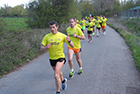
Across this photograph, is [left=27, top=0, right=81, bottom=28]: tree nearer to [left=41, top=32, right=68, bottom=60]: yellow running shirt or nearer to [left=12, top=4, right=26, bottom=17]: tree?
[left=12, top=4, right=26, bottom=17]: tree

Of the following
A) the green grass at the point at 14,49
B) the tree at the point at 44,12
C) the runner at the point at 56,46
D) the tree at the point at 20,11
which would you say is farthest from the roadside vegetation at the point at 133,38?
the tree at the point at 20,11

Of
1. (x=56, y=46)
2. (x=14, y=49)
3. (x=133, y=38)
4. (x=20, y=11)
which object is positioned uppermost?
(x=20, y=11)

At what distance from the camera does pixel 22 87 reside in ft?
15.4

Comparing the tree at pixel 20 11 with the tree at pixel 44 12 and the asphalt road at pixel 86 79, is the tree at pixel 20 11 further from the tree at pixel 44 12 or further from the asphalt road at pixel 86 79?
the asphalt road at pixel 86 79

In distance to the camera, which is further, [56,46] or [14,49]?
[14,49]

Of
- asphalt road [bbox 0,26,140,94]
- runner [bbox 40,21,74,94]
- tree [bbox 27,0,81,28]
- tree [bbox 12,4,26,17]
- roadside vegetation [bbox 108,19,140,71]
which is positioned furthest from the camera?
tree [bbox 12,4,26,17]

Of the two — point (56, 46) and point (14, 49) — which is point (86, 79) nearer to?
point (56, 46)

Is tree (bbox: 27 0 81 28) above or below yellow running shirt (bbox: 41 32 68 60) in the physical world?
above

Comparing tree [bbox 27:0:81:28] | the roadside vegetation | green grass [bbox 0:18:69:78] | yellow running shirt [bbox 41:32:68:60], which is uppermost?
tree [bbox 27:0:81:28]

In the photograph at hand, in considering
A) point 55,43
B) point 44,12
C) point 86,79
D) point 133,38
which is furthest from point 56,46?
point 44,12

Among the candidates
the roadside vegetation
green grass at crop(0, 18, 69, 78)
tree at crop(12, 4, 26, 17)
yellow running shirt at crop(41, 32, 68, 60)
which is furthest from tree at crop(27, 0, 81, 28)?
yellow running shirt at crop(41, 32, 68, 60)

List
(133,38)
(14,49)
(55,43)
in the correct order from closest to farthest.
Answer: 1. (55,43)
2. (14,49)
3. (133,38)

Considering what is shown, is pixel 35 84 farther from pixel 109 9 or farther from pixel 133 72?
pixel 109 9

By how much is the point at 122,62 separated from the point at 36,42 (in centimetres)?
538
